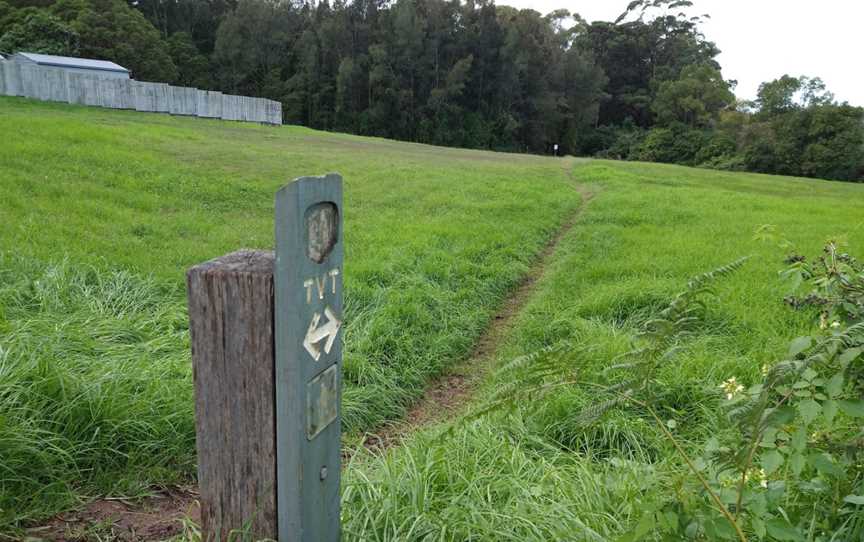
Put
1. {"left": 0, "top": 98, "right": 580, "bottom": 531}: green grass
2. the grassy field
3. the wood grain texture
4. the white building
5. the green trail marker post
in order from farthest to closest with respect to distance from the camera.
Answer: the white building, {"left": 0, "top": 98, "right": 580, "bottom": 531}: green grass, the grassy field, the wood grain texture, the green trail marker post

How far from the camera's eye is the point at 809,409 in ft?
5.08

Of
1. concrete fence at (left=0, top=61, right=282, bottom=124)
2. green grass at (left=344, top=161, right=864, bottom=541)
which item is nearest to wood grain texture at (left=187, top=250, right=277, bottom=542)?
green grass at (left=344, top=161, right=864, bottom=541)

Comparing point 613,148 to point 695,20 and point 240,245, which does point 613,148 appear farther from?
point 240,245

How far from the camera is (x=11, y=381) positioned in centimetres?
306

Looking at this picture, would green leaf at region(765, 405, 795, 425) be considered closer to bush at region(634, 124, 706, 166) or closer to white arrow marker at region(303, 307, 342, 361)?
white arrow marker at region(303, 307, 342, 361)

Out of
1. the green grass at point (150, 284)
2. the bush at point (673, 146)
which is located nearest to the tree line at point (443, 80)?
the bush at point (673, 146)

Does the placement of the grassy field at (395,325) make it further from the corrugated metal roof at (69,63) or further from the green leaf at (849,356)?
the corrugated metal roof at (69,63)

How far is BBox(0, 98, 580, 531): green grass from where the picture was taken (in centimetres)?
309

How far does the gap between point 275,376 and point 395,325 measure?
10.8 feet

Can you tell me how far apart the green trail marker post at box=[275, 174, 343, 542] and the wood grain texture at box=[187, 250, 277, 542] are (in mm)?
69

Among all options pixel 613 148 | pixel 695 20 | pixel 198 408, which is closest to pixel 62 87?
pixel 198 408

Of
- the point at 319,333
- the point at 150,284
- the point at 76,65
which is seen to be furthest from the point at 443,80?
the point at 319,333

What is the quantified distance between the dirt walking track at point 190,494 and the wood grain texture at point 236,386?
52 cm

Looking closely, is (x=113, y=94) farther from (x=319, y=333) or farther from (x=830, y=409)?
(x=830, y=409)
